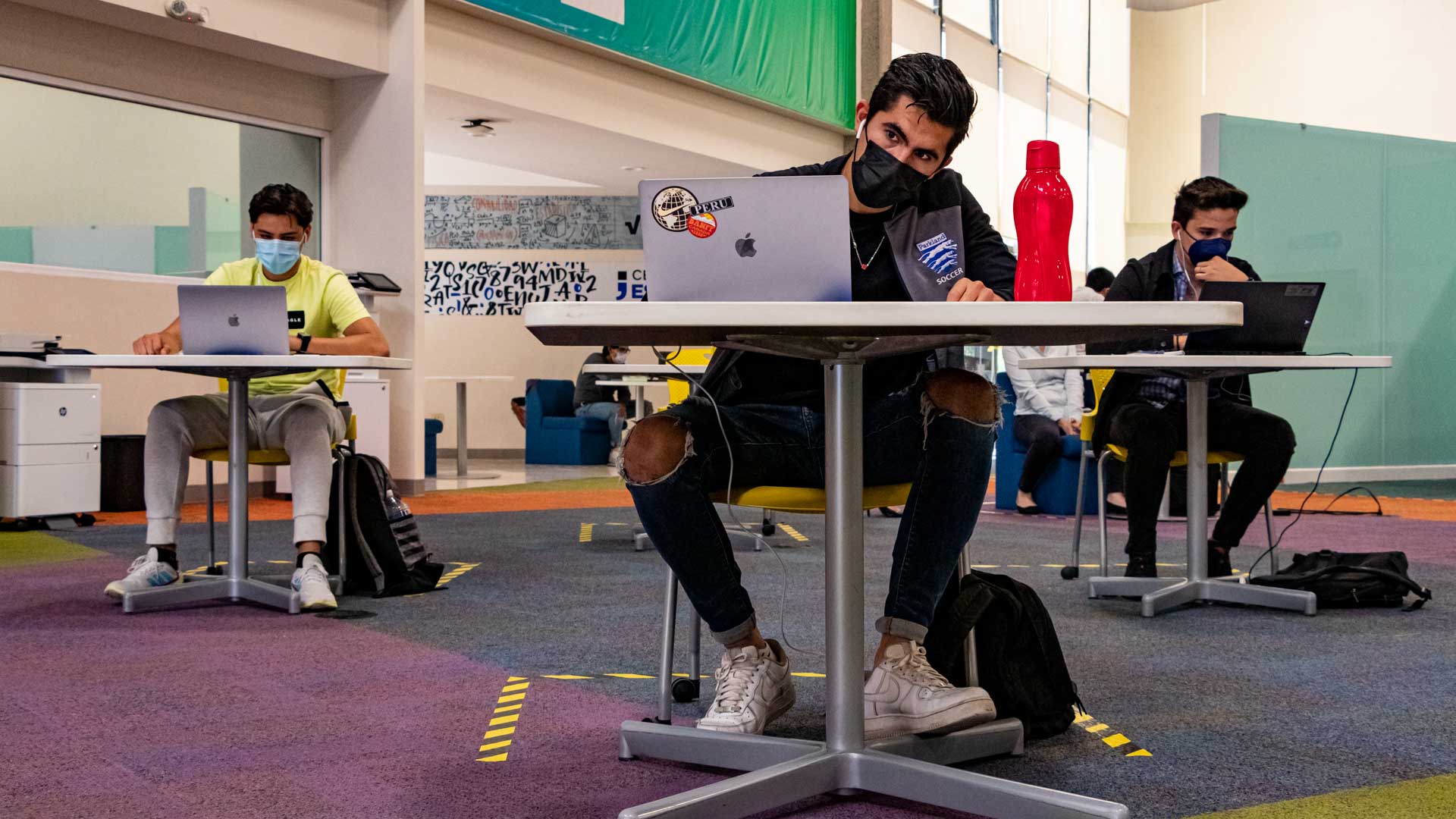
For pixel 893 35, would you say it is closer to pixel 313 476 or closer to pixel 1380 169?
pixel 1380 169

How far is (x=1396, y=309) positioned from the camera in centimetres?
827

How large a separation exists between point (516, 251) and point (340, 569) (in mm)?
8636

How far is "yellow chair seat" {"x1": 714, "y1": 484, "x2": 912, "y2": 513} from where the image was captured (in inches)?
72.7

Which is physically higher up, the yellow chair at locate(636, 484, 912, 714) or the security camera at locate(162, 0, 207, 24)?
the security camera at locate(162, 0, 207, 24)

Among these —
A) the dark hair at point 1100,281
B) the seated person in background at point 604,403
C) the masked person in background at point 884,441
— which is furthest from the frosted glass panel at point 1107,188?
the masked person in background at point 884,441

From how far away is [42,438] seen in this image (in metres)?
5.50

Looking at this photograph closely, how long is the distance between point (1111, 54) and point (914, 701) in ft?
40.1

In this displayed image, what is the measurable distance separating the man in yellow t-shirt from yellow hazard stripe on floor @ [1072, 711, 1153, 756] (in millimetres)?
1875

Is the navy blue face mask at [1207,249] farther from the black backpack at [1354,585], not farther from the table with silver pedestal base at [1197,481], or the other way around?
the black backpack at [1354,585]

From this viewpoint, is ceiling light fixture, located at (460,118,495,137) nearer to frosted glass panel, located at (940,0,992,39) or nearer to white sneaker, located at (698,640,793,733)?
frosted glass panel, located at (940,0,992,39)

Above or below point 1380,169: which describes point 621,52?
above

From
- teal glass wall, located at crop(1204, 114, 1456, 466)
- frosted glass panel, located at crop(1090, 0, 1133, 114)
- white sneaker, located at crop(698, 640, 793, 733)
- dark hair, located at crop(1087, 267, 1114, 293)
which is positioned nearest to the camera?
white sneaker, located at crop(698, 640, 793, 733)

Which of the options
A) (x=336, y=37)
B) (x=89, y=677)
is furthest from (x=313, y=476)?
(x=336, y=37)

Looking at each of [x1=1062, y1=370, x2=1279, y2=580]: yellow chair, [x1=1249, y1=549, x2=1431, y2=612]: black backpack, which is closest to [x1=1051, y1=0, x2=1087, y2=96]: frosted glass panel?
[x1=1062, y1=370, x2=1279, y2=580]: yellow chair
